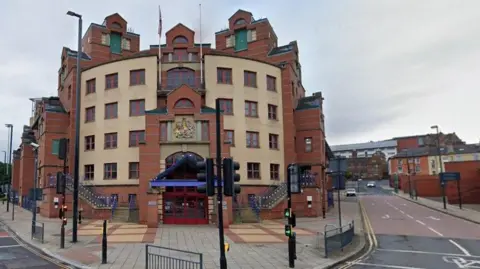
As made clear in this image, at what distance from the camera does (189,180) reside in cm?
2958

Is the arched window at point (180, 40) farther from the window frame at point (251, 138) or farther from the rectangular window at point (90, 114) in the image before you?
the window frame at point (251, 138)

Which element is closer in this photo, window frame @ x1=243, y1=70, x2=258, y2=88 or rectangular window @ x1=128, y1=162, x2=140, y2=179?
rectangular window @ x1=128, y1=162, x2=140, y2=179

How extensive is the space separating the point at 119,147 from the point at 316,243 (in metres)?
25.3

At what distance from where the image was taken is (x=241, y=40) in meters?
49.6

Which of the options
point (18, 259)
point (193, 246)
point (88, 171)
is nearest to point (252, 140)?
point (88, 171)

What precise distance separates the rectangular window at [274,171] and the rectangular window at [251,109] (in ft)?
17.5

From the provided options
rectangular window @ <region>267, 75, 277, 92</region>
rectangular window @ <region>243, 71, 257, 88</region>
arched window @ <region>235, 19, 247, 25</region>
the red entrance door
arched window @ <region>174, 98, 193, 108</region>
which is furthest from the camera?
arched window @ <region>235, 19, 247, 25</region>

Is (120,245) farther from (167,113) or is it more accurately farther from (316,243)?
(167,113)

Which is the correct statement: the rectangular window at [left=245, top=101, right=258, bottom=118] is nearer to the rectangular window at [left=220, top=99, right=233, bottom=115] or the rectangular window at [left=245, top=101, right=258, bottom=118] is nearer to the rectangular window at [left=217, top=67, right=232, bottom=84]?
the rectangular window at [left=220, top=99, right=233, bottom=115]

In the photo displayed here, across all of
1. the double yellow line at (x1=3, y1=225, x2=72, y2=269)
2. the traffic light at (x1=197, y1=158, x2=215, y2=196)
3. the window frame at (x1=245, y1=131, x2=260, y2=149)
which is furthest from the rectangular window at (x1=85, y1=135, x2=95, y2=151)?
the traffic light at (x1=197, y1=158, x2=215, y2=196)

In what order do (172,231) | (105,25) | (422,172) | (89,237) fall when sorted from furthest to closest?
1. (422,172)
2. (105,25)
3. (172,231)
4. (89,237)

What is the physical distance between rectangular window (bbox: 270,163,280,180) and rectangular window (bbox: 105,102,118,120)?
53.6ft

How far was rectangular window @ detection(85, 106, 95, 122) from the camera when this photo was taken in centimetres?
4147

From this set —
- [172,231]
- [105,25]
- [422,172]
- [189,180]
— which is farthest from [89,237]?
[422,172]
